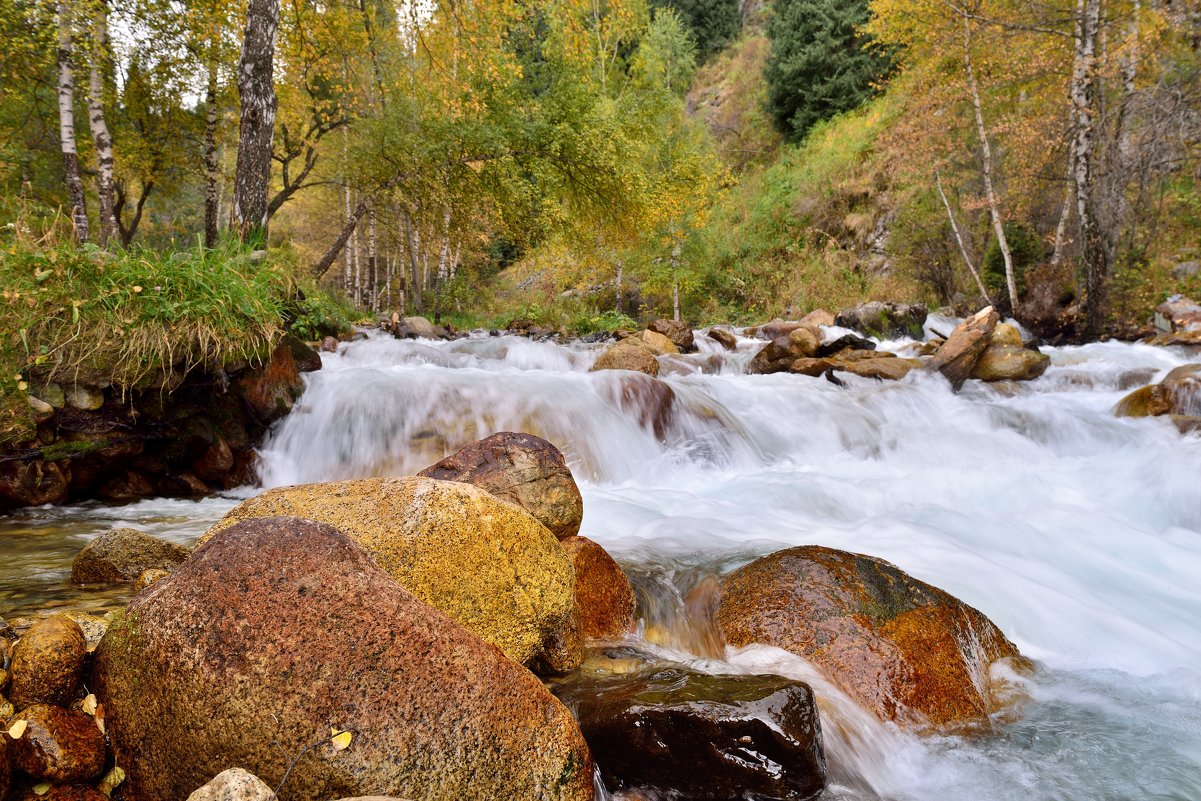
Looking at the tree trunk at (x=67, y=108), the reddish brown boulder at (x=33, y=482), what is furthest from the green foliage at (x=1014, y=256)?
the tree trunk at (x=67, y=108)

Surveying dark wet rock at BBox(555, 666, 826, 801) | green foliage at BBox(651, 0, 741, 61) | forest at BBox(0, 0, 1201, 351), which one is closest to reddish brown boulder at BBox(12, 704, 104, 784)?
dark wet rock at BBox(555, 666, 826, 801)

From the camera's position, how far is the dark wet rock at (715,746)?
1.98m

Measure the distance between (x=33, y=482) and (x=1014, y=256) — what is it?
1879 centimetres

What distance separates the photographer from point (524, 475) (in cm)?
343

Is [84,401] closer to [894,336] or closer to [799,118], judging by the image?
[894,336]

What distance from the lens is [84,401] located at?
4.78m

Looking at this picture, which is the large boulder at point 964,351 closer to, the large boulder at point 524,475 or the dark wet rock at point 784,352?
the dark wet rock at point 784,352

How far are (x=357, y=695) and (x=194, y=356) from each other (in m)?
4.79

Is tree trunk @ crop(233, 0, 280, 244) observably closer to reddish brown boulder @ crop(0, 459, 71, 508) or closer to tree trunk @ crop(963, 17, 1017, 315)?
reddish brown boulder @ crop(0, 459, 71, 508)

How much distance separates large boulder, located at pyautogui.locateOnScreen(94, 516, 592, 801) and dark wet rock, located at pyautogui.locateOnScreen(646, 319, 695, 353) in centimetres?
1251

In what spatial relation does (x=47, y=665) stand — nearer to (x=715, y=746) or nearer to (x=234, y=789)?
(x=234, y=789)

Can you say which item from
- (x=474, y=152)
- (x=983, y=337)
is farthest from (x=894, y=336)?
(x=474, y=152)

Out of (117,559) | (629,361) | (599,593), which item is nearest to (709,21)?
(629,361)

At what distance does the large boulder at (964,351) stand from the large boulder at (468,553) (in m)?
9.04
